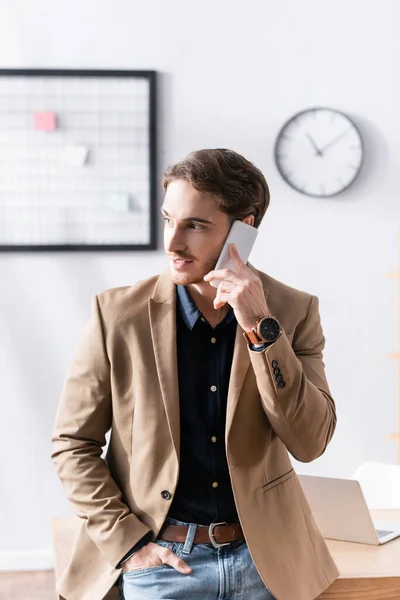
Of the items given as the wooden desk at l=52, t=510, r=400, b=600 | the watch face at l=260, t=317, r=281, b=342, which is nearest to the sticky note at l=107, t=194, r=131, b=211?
the wooden desk at l=52, t=510, r=400, b=600

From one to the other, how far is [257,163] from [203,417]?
7.46 ft

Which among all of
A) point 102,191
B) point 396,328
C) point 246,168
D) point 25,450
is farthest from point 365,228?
point 246,168

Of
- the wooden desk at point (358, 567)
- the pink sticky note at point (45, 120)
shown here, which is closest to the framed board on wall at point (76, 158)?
the pink sticky note at point (45, 120)

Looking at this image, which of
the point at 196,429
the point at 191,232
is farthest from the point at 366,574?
the point at 191,232

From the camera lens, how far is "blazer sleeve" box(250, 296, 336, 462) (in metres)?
1.72

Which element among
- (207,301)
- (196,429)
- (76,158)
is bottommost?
(196,429)

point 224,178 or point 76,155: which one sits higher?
point 224,178

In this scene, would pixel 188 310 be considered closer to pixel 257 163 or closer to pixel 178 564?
pixel 178 564

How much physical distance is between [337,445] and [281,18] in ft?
6.49

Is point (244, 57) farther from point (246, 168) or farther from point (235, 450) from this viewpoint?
point (235, 450)

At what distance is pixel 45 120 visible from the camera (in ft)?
12.5

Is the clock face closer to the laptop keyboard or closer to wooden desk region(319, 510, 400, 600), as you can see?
the laptop keyboard

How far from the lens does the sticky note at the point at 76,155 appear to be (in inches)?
150

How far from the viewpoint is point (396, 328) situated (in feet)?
13.2
